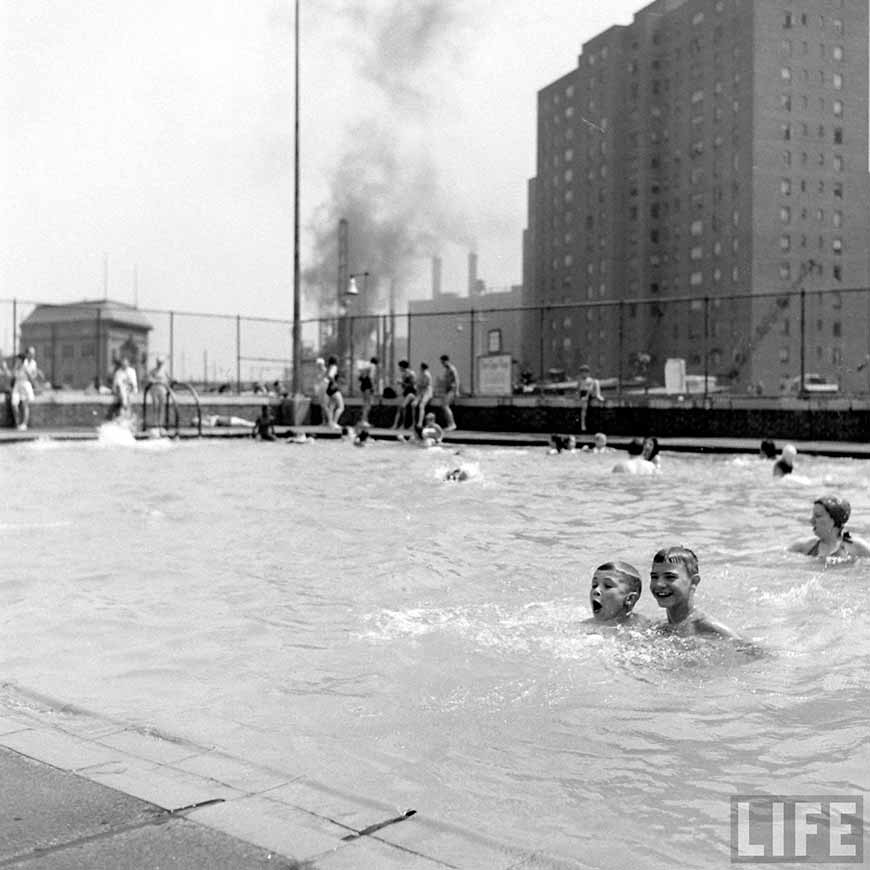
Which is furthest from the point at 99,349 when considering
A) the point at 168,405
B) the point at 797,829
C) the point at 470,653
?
the point at 797,829

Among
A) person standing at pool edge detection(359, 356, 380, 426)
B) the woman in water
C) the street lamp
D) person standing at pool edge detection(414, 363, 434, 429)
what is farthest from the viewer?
the street lamp

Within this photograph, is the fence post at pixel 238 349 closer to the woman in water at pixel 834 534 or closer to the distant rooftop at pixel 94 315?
the distant rooftop at pixel 94 315

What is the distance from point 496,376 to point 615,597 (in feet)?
80.0

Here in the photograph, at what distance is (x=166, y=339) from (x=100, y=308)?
2.70m

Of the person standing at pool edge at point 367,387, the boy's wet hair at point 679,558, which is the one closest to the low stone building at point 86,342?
the person standing at pool edge at point 367,387

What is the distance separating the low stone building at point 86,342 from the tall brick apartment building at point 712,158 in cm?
5589

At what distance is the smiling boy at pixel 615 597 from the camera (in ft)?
23.0

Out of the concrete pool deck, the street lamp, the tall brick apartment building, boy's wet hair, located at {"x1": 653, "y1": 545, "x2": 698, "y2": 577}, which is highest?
the tall brick apartment building

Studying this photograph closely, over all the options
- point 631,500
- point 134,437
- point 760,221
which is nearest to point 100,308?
point 134,437

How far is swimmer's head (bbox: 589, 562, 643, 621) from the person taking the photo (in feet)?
23.0

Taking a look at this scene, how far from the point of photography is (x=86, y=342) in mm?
37281

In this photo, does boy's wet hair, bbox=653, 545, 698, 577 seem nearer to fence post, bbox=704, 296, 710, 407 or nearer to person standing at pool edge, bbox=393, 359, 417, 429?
fence post, bbox=704, 296, 710, 407

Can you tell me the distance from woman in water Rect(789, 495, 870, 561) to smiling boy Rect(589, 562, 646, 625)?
2.95 meters

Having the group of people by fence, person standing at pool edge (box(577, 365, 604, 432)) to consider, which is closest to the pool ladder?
the group of people by fence
